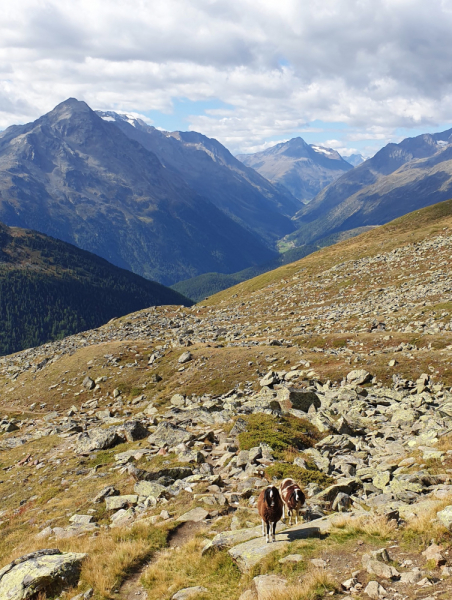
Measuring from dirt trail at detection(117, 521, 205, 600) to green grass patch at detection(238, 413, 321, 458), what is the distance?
705 cm

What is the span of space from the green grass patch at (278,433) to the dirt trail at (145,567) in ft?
23.1

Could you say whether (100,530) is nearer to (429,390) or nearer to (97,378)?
(429,390)

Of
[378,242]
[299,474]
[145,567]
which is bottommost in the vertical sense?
[299,474]

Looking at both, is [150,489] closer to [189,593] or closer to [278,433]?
[278,433]

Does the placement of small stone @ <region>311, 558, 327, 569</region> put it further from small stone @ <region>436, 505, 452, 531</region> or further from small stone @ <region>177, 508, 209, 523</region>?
small stone @ <region>177, 508, 209, 523</region>

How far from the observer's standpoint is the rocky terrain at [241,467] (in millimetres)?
10172

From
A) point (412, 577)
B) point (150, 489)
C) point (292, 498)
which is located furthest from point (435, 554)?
point (150, 489)

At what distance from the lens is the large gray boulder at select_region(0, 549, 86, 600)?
10484 millimetres

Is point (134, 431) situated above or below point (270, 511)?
below

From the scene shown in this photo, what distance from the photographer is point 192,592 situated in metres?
9.79

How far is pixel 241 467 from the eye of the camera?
1892 centimetres

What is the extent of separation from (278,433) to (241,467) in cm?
409

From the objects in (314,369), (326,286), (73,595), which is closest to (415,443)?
(73,595)

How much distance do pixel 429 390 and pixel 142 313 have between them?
9026cm
